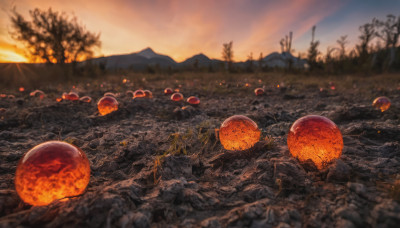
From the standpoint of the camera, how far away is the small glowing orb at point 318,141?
2.00 meters

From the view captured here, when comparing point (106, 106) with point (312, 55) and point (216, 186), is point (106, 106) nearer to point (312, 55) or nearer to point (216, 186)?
point (216, 186)

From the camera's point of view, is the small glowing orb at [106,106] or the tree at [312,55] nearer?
the small glowing orb at [106,106]

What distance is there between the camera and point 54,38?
21.4 meters

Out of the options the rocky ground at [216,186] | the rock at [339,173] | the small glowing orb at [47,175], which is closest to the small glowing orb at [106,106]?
the rocky ground at [216,186]

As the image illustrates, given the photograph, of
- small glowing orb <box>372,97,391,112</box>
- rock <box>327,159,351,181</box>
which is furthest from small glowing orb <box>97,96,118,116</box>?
small glowing orb <box>372,97,391,112</box>

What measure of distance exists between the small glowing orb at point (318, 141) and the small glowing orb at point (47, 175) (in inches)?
87.2

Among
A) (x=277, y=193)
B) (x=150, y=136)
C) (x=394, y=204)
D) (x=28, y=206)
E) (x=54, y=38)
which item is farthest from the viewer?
(x=54, y=38)

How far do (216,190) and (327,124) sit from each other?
4.49 ft

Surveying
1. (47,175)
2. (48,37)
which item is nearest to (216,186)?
(47,175)

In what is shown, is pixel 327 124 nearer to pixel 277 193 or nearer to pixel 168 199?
pixel 277 193

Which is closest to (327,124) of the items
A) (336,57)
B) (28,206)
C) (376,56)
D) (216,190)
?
(216,190)

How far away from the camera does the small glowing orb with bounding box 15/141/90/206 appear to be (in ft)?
4.94

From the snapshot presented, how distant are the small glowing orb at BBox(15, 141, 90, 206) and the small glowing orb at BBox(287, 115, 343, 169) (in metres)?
2.21

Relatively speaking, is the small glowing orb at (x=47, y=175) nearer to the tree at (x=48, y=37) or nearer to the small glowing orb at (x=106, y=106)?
the small glowing orb at (x=106, y=106)
